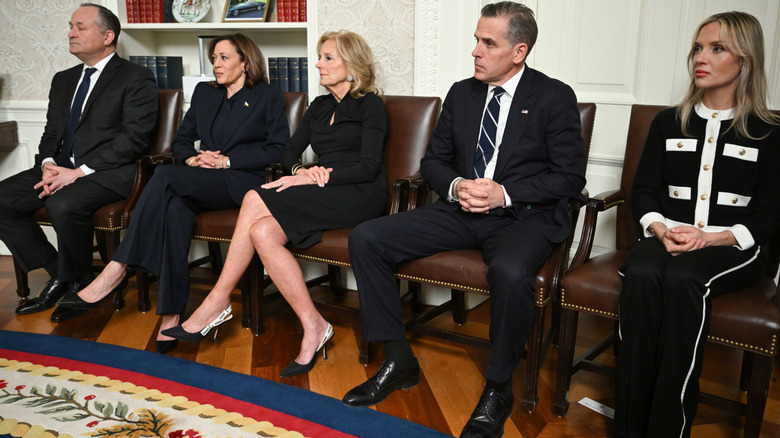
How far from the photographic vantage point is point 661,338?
6.16ft

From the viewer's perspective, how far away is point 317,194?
2.67m

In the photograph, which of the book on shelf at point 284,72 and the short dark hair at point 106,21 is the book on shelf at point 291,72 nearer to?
the book on shelf at point 284,72

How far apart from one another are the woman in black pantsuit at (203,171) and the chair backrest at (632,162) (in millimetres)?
1554

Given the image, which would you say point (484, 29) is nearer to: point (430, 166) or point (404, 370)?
point (430, 166)

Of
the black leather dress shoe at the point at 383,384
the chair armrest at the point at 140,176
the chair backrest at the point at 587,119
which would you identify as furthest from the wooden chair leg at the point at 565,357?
the chair armrest at the point at 140,176

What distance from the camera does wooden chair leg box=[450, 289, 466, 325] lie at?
3.00m

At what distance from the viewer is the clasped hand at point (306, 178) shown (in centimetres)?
274

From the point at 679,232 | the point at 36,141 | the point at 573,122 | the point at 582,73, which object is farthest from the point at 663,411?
the point at 36,141

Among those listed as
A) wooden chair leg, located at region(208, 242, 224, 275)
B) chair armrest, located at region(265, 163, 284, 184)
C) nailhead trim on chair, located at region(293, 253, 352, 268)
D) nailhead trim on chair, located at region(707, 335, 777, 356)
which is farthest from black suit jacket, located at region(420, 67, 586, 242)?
wooden chair leg, located at region(208, 242, 224, 275)

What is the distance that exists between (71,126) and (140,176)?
59 cm

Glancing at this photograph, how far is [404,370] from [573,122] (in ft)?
3.54

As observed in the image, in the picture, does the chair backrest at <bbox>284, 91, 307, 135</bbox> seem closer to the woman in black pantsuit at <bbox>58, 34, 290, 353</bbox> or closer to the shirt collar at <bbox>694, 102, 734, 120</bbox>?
the woman in black pantsuit at <bbox>58, 34, 290, 353</bbox>

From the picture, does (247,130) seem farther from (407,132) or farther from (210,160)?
(407,132)

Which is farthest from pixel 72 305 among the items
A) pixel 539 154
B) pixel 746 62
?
pixel 746 62
